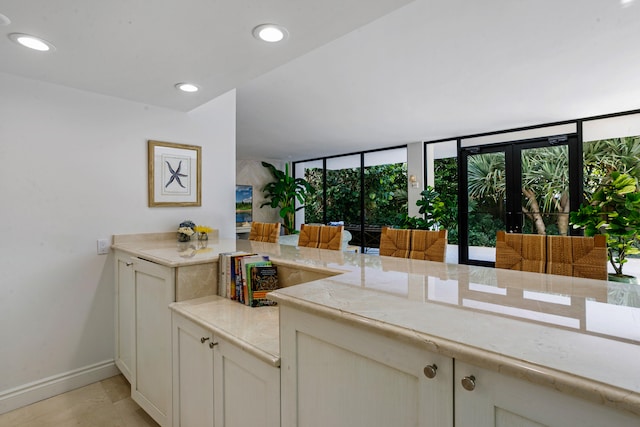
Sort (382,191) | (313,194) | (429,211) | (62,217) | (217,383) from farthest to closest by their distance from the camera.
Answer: (313,194), (382,191), (429,211), (62,217), (217,383)

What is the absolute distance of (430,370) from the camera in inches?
27.9

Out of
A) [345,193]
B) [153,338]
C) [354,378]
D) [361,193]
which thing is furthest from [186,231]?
[345,193]

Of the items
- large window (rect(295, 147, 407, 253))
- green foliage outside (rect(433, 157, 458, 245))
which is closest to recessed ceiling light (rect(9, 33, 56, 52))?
green foliage outside (rect(433, 157, 458, 245))

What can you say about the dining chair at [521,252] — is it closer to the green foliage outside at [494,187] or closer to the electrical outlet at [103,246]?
the electrical outlet at [103,246]

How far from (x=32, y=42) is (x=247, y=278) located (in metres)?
1.69

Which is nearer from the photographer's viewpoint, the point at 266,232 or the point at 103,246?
the point at 103,246

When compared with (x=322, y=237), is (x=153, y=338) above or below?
below

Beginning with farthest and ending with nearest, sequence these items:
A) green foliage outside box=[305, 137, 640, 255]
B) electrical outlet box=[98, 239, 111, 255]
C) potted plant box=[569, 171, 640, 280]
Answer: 1. green foliage outside box=[305, 137, 640, 255]
2. potted plant box=[569, 171, 640, 280]
3. electrical outlet box=[98, 239, 111, 255]

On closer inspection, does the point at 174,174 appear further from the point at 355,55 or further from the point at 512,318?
the point at 512,318

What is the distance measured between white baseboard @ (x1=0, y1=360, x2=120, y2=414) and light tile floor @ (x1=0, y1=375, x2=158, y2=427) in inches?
1.5

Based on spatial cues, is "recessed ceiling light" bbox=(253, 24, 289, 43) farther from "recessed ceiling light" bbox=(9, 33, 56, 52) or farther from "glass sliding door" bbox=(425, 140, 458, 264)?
"glass sliding door" bbox=(425, 140, 458, 264)

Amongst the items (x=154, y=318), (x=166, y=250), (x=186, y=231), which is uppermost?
(x=186, y=231)

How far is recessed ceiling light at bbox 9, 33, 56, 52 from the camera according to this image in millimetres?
1657

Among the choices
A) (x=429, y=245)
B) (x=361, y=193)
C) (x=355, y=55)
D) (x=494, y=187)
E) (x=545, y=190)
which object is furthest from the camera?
(x=361, y=193)
